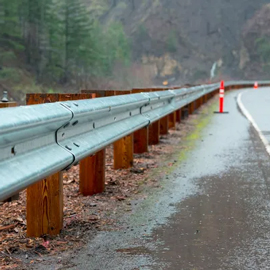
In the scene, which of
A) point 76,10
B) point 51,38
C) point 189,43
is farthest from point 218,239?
point 189,43

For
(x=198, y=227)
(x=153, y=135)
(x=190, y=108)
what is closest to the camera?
(x=198, y=227)

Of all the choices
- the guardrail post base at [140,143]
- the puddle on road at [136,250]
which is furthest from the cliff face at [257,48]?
the puddle on road at [136,250]

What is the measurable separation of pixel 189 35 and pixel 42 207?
126439 mm

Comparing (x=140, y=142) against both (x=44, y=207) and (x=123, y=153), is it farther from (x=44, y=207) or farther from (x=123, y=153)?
(x=44, y=207)

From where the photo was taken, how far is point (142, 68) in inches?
4695

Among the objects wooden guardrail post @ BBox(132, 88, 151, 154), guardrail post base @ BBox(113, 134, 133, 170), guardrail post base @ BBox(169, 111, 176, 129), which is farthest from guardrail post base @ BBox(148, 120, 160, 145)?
guardrail post base @ BBox(169, 111, 176, 129)

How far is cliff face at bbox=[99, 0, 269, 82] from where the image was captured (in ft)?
380

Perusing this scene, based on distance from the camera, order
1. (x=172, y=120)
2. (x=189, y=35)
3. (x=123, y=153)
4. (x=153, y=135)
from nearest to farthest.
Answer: (x=123, y=153), (x=153, y=135), (x=172, y=120), (x=189, y=35)

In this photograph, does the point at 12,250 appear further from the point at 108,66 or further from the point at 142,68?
the point at 142,68

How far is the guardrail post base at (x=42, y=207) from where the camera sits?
4508mm

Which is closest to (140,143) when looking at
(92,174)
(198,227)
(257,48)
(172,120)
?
(92,174)

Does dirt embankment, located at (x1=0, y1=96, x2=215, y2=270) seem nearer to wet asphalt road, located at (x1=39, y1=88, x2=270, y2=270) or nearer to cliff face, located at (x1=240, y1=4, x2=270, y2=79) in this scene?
wet asphalt road, located at (x1=39, y1=88, x2=270, y2=270)

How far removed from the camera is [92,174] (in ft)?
20.1

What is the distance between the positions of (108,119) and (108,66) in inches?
4053
